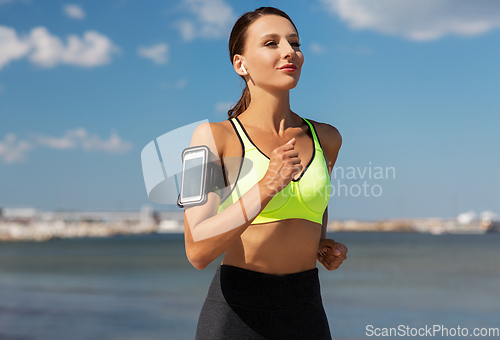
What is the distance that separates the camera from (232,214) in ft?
5.55

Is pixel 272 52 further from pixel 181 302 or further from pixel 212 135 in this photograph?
pixel 181 302

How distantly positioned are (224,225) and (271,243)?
0.95ft

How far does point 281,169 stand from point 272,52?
0.57 m

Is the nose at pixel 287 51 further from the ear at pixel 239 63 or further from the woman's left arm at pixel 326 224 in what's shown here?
the woman's left arm at pixel 326 224

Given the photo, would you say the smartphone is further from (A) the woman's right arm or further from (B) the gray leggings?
(B) the gray leggings

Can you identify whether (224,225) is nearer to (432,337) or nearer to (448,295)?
(432,337)

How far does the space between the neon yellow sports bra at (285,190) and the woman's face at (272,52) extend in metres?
0.26

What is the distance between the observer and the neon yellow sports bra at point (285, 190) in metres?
1.86

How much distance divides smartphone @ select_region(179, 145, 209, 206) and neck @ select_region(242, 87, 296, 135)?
374 mm

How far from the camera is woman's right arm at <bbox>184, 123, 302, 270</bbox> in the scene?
167cm

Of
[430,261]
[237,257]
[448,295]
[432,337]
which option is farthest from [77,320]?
[430,261]

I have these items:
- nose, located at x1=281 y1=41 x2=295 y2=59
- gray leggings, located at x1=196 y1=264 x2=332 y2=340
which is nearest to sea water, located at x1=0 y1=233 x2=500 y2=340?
gray leggings, located at x1=196 y1=264 x2=332 y2=340

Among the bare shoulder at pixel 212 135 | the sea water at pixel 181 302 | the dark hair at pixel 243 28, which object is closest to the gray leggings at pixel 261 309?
the bare shoulder at pixel 212 135

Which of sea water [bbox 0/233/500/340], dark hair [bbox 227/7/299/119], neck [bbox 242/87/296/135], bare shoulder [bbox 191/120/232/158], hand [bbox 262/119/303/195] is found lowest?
hand [bbox 262/119/303/195]
